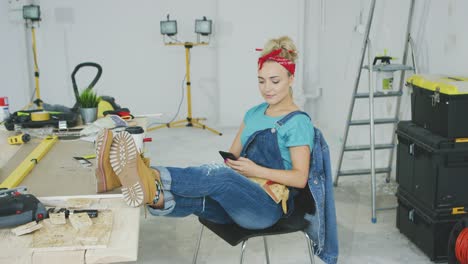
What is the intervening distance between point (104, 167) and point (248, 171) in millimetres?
583

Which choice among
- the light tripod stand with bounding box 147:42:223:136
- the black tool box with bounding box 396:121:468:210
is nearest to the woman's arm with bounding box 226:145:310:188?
the black tool box with bounding box 396:121:468:210

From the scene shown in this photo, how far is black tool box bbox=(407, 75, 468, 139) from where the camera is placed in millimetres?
2557

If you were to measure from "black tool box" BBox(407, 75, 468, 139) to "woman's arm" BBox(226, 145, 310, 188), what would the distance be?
962mm

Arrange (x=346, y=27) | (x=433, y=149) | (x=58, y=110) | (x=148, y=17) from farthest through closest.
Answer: (x=148, y=17) < (x=346, y=27) < (x=58, y=110) < (x=433, y=149)

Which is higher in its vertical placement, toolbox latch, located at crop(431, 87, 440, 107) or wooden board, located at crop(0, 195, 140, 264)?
toolbox latch, located at crop(431, 87, 440, 107)

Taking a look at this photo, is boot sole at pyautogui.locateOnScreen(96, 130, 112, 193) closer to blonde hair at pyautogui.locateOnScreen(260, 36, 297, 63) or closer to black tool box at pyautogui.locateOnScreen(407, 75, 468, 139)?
blonde hair at pyautogui.locateOnScreen(260, 36, 297, 63)


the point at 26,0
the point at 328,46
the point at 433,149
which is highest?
the point at 26,0

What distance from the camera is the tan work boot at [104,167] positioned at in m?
1.68

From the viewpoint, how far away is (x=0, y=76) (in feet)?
19.0

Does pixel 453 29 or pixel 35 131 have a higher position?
pixel 453 29

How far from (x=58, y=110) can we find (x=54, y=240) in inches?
72.9

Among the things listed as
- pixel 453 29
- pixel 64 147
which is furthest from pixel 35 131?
pixel 453 29

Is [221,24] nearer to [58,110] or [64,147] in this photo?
[58,110]

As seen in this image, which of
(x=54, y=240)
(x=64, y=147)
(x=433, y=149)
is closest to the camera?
(x=54, y=240)
